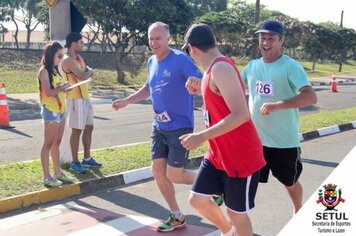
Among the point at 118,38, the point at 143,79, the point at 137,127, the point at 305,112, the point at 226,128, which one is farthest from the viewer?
the point at 143,79

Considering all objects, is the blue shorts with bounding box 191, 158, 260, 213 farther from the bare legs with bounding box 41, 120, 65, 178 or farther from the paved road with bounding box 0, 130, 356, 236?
the bare legs with bounding box 41, 120, 65, 178

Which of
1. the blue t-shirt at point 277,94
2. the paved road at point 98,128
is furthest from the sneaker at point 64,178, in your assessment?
the blue t-shirt at point 277,94

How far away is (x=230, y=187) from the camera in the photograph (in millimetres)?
3711

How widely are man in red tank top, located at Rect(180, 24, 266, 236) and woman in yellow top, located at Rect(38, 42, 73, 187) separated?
8.94 ft

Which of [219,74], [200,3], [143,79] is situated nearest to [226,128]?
[219,74]

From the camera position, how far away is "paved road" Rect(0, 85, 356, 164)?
9.34m

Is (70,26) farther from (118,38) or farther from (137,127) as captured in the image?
(118,38)

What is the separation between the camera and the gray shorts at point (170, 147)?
4.83 m

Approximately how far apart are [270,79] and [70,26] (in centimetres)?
389

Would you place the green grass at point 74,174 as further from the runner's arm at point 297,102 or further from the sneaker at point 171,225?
the runner's arm at point 297,102

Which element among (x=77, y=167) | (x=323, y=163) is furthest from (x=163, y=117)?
(x=323, y=163)

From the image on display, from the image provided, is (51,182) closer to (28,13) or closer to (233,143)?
(233,143)

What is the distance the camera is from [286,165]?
4.77 m

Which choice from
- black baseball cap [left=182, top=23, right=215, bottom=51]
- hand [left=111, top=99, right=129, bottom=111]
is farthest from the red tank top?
hand [left=111, top=99, right=129, bottom=111]
